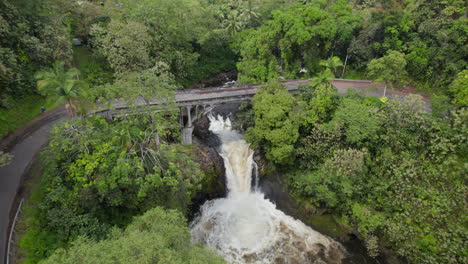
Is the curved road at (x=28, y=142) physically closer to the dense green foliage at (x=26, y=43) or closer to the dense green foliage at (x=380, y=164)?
the dense green foliage at (x=26, y=43)

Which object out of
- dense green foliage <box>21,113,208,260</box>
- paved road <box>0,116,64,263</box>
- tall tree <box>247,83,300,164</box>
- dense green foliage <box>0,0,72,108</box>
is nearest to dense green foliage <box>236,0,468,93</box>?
tall tree <box>247,83,300,164</box>

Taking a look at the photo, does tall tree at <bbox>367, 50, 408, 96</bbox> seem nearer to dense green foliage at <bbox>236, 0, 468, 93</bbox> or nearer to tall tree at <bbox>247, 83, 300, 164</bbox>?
dense green foliage at <bbox>236, 0, 468, 93</bbox>

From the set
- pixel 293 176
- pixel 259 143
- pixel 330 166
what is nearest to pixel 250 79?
pixel 259 143

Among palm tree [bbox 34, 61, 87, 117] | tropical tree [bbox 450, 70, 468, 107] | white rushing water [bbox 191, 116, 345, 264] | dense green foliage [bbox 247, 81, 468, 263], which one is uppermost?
palm tree [bbox 34, 61, 87, 117]

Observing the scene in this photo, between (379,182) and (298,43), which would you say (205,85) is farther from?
(379,182)

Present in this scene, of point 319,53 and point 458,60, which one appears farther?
point 319,53

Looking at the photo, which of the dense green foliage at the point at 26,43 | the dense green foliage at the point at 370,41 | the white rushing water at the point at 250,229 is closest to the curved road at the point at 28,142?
the dense green foliage at the point at 26,43
